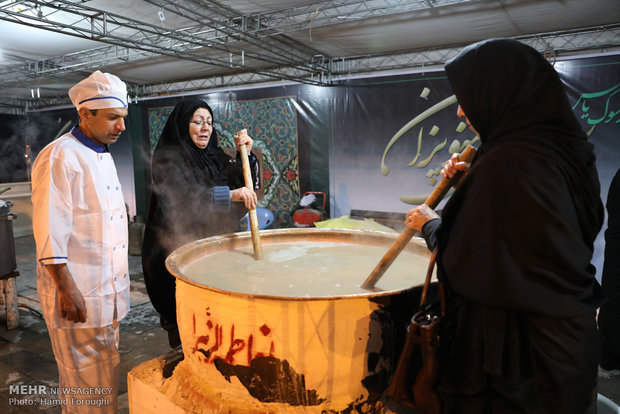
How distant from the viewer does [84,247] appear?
1.94 meters

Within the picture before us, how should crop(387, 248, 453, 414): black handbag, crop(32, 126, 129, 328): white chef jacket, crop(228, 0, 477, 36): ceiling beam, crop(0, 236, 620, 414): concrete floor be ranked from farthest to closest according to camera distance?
crop(228, 0, 477, 36): ceiling beam → crop(0, 236, 620, 414): concrete floor → crop(32, 126, 129, 328): white chef jacket → crop(387, 248, 453, 414): black handbag

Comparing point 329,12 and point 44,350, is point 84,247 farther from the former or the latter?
point 329,12

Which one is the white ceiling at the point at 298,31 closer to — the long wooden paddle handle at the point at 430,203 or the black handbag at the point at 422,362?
the long wooden paddle handle at the point at 430,203

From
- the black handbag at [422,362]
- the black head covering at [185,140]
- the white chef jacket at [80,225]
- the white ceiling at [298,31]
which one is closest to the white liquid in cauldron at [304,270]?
the black handbag at [422,362]

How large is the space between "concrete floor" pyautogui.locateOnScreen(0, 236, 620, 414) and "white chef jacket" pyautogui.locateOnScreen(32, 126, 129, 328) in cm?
101

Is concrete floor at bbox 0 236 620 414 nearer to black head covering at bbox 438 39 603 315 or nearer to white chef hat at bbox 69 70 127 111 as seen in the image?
white chef hat at bbox 69 70 127 111

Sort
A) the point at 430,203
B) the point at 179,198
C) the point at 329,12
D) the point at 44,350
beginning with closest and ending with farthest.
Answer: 1. the point at 430,203
2. the point at 179,198
3. the point at 44,350
4. the point at 329,12

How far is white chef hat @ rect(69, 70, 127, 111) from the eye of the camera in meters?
1.96

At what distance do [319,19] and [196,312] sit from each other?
3.89m

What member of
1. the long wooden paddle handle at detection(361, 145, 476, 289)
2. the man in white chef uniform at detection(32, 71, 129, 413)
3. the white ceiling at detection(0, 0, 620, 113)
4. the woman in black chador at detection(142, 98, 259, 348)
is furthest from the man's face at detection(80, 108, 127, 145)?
the white ceiling at detection(0, 0, 620, 113)

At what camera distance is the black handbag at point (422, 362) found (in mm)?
1116

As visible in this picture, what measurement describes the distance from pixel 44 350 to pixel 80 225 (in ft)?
7.31

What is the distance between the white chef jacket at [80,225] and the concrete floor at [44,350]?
101 centimetres

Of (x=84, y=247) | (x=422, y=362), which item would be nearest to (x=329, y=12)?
(x=84, y=247)
